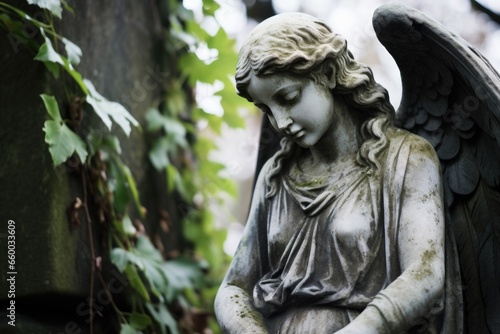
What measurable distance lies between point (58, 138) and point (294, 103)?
4.32ft

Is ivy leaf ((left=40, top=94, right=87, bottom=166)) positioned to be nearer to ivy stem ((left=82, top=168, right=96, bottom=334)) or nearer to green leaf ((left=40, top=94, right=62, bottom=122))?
green leaf ((left=40, top=94, right=62, bottom=122))

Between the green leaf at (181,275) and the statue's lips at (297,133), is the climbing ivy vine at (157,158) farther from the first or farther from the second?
the statue's lips at (297,133)

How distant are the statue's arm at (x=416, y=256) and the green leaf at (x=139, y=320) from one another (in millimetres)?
1723

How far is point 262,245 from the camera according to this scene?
4.17 metres

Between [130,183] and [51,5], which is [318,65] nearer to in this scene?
[51,5]

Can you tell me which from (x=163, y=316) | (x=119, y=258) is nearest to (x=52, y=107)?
(x=119, y=258)

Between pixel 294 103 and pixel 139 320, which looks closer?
pixel 294 103

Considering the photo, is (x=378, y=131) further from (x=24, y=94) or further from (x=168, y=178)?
(x=168, y=178)

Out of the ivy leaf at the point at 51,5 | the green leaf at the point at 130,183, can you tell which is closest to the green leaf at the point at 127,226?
the green leaf at the point at 130,183

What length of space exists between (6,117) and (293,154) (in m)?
1.52

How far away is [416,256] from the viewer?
3.70 m

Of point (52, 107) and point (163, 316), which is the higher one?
point (52, 107)

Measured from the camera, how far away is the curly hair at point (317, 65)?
3.85 meters

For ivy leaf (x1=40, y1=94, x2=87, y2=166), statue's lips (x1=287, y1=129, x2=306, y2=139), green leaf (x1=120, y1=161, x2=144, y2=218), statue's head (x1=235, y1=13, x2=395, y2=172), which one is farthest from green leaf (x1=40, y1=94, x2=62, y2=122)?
statue's lips (x1=287, y1=129, x2=306, y2=139)
